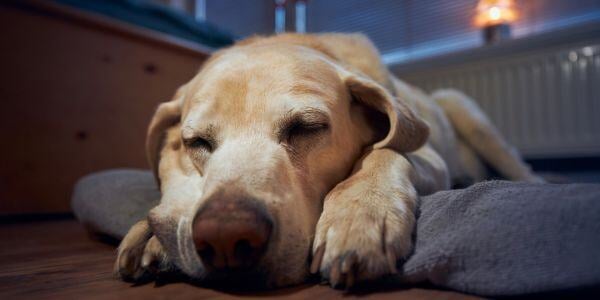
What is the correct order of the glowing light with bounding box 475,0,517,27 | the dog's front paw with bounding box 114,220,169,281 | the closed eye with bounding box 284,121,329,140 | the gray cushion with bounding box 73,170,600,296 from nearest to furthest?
→ the gray cushion with bounding box 73,170,600,296, the dog's front paw with bounding box 114,220,169,281, the closed eye with bounding box 284,121,329,140, the glowing light with bounding box 475,0,517,27

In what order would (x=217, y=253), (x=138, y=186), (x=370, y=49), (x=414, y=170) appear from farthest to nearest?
1. (x=370, y=49)
2. (x=138, y=186)
3. (x=414, y=170)
4. (x=217, y=253)

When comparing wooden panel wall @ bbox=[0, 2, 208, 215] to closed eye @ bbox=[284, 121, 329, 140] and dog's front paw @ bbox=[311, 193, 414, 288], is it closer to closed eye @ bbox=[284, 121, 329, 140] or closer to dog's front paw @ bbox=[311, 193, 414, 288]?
closed eye @ bbox=[284, 121, 329, 140]

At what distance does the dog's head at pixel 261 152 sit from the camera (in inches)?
30.9

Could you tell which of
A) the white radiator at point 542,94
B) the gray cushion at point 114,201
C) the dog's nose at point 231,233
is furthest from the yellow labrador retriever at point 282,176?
the white radiator at point 542,94

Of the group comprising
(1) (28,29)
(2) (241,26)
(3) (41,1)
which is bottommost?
(1) (28,29)

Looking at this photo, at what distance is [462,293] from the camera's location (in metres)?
0.79

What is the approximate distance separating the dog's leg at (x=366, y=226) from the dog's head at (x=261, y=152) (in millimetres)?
64

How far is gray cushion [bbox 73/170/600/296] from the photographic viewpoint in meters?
0.73

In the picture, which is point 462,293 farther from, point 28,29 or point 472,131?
point 28,29

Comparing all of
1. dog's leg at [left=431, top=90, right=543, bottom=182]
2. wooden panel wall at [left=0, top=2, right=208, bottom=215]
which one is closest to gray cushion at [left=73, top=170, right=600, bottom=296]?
dog's leg at [left=431, top=90, right=543, bottom=182]

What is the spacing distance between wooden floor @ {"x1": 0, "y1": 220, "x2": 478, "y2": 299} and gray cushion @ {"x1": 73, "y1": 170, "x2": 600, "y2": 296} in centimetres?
6

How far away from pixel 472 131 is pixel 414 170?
174 cm

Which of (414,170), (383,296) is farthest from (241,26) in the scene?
(383,296)

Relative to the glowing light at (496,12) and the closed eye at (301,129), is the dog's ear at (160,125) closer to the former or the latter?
the closed eye at (301,129)
